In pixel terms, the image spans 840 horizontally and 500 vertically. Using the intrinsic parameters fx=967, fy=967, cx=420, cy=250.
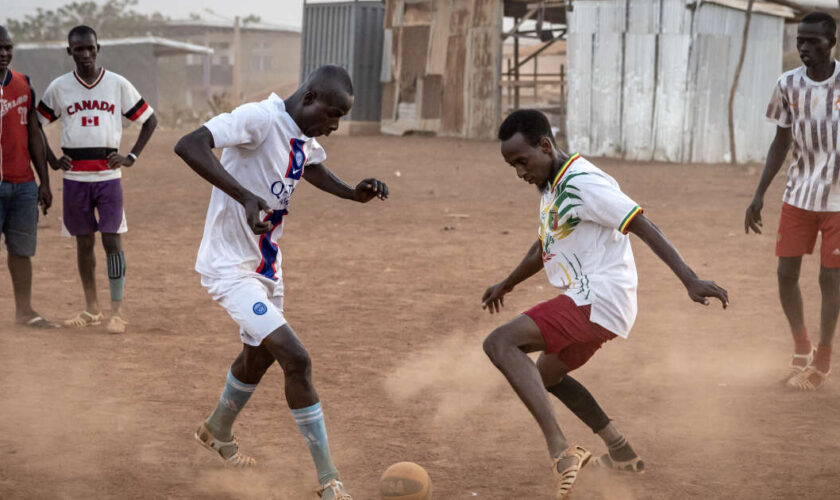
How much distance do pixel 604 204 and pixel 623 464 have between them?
1296 mm

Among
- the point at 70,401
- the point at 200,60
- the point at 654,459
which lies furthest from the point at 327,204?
the point at 200,60

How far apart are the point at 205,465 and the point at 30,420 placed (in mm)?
1126

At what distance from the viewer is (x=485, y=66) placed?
24141 mm

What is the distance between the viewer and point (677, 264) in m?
3.73

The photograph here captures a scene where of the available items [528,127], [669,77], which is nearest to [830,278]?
[528,127]

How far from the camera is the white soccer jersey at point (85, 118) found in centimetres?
693

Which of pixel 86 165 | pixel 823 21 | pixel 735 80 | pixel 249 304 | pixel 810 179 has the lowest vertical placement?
pixel 249 304

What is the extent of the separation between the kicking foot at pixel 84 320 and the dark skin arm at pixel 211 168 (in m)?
3.76

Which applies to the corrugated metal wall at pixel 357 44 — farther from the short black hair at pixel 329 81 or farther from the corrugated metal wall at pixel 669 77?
the short black hair at pixel 329 81

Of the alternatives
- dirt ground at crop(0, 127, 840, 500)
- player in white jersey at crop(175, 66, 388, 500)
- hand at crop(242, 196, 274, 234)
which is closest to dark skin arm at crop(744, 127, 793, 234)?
dirt ground at crop(0, 127, 840, 500)

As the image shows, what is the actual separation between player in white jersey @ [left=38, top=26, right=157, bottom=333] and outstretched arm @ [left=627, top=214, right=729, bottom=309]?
4405 millimetres

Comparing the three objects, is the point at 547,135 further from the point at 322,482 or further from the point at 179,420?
the point at 179,420

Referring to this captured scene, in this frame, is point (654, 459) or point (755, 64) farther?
point (755, 64)

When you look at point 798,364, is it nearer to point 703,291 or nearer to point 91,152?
point 703,291
